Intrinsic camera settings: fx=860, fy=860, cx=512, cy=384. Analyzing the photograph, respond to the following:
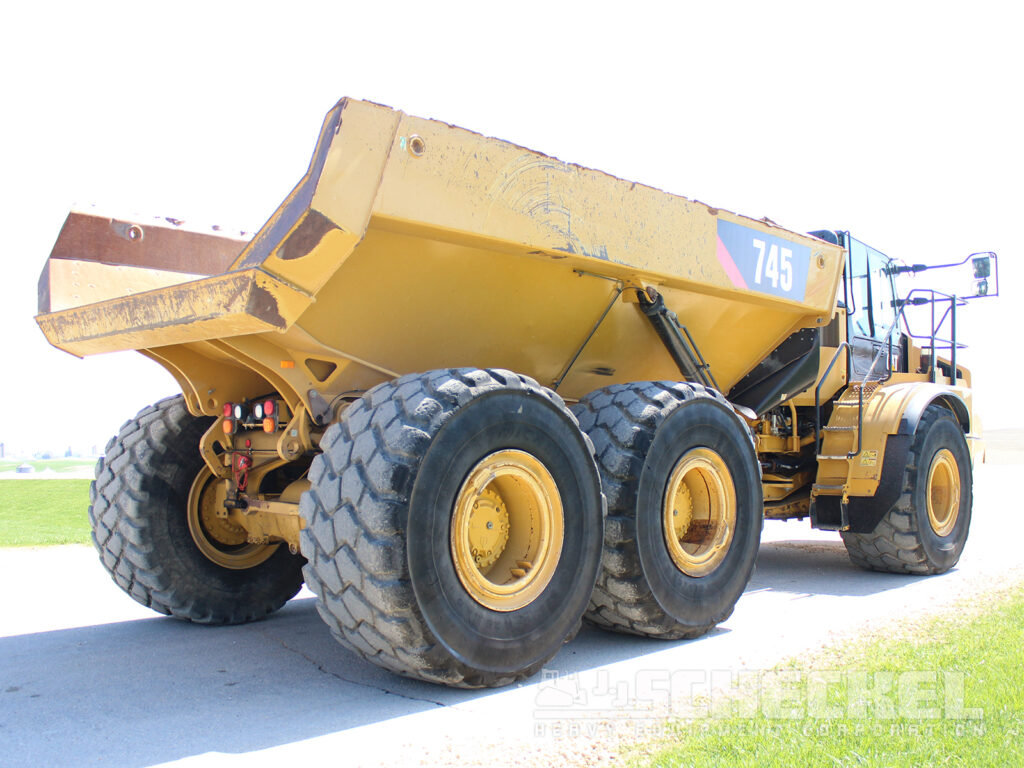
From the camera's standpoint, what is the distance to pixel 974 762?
9.01ft

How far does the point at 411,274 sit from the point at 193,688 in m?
2.16

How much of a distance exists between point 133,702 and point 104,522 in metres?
1.68

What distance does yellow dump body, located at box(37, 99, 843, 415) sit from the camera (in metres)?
3.59

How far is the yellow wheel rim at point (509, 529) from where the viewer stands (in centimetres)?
377

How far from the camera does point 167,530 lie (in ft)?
16.4

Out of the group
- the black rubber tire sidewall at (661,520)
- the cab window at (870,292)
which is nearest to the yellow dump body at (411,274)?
the black rubber tire sidewall at (661,520)

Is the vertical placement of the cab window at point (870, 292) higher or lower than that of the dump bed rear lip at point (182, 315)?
higher

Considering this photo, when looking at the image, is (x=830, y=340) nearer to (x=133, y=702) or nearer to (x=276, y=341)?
(x=276, y=341)

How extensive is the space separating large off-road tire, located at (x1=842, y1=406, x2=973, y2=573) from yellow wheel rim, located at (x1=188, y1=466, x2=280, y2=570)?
4.76 metres

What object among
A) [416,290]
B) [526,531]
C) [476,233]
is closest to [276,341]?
[416,290]

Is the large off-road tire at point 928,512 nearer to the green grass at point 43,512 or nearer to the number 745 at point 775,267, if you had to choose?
the number 745 at point 775,267

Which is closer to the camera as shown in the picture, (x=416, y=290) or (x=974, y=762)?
(x=974, y=762)

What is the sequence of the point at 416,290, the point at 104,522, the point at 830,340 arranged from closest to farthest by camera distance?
the point at 416,290, the point at 104,522, the point at 830,340

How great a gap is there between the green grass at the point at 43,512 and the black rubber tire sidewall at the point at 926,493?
8213mm
